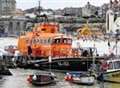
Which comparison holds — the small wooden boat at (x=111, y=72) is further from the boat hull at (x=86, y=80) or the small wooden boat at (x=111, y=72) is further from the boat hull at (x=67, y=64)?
the boat hull at (x=67, y=64)

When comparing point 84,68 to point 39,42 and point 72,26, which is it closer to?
point 39,42

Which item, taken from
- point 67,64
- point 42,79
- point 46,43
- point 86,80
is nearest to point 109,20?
point 46,43

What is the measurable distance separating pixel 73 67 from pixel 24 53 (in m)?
9.24

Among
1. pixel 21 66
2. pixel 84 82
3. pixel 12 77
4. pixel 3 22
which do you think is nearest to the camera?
pixel 84 82

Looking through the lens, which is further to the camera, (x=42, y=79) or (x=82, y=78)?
(x=82, y=78)

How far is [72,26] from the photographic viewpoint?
182750mm

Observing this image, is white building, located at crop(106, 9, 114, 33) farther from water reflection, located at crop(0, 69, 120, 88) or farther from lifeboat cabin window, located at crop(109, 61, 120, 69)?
lifeboat cabin window, located at crop(109, 61, 120, 69)

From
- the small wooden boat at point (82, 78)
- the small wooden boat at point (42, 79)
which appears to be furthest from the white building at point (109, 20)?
the small wooden boat at point (42, 79)

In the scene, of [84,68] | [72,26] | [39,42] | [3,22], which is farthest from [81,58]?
[3,22]

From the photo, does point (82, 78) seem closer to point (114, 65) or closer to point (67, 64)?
point (114, 65)

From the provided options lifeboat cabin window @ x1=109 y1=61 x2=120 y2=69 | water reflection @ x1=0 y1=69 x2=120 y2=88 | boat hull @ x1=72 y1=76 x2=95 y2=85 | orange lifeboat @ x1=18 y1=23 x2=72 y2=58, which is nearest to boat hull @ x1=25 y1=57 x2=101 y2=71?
orange lifeboat @ x1=18 y1=23 x2=72 y2=58

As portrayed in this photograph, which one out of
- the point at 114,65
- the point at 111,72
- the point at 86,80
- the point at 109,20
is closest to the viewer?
the point at 86,80

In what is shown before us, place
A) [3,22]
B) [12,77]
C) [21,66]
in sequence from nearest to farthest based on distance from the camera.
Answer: [12,77], [21,66], [3,22]

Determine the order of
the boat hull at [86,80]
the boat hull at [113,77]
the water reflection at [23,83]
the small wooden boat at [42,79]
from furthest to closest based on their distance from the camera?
the boat hull at [113,77], the boat hull at [86,80], the small wooden boat at [42,79], the water reflection at [23,83]
